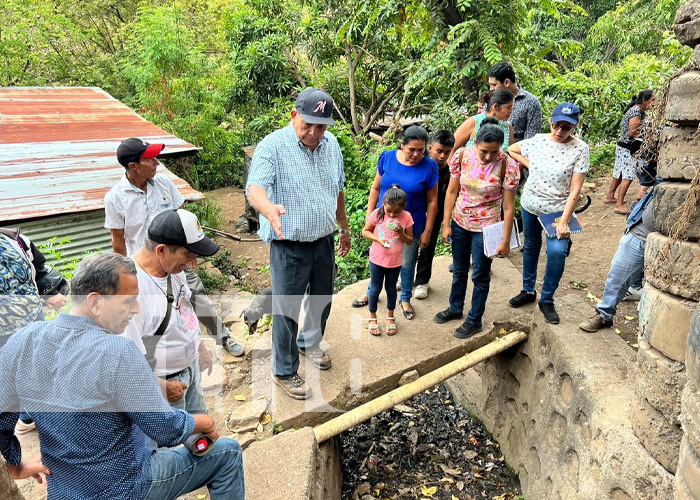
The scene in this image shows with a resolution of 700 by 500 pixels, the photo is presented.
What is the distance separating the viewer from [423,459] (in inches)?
171

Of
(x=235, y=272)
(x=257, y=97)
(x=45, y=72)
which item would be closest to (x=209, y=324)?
(x=235, y=272)

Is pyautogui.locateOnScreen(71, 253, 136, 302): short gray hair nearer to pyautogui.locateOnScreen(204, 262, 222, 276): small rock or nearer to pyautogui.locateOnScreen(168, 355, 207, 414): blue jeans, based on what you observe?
pyautogui.locateOnScreen(168, 355, 207, 414): blue jeans

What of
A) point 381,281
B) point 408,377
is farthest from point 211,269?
point 408,377

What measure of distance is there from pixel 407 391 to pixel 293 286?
3.81 feet

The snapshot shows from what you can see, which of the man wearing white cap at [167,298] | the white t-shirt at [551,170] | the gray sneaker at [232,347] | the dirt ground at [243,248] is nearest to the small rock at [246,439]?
the man wearing white cap at [167,298]

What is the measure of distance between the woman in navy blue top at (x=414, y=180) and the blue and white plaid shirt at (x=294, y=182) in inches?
36.6

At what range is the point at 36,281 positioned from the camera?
120 inches

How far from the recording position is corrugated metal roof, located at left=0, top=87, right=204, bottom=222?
601 cm

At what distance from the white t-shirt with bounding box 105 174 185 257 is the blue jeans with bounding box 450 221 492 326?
2.25 m

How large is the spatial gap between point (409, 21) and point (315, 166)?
516cm

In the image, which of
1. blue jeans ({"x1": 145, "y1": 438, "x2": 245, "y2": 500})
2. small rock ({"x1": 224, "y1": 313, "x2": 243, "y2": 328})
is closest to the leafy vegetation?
small rock ({"x1": 224, "y1": 313, "x2": 243, "y2": 328})

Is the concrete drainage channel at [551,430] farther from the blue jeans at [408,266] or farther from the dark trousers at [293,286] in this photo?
the blue jeans at [408,266]

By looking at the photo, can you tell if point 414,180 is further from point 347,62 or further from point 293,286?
point 347,62

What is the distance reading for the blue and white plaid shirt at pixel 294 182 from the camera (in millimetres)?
2817
